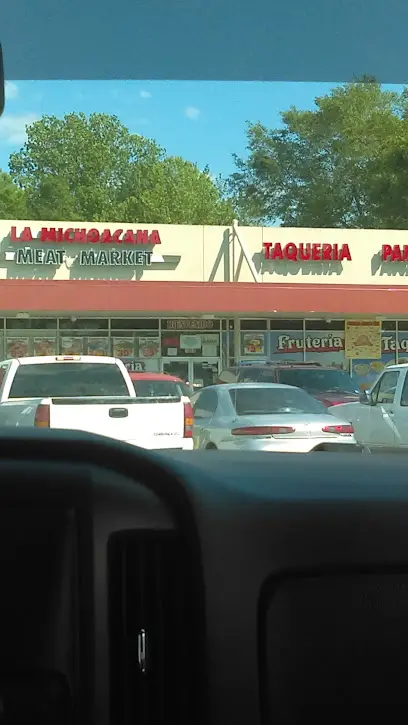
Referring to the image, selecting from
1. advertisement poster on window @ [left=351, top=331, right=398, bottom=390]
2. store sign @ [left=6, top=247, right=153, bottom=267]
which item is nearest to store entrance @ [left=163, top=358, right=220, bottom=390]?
store sign @ [left=6, top=247, right=153, bottom=267]

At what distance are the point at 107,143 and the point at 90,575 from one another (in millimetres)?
43499

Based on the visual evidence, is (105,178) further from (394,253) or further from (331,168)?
(394,253)

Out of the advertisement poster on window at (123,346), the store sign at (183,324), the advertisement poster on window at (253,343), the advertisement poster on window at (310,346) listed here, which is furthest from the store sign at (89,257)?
the advertisement poster on window at (310,346)

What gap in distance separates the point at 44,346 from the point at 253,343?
21.6 feet

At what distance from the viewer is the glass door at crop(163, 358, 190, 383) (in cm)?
2622

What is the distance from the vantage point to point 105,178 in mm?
44531

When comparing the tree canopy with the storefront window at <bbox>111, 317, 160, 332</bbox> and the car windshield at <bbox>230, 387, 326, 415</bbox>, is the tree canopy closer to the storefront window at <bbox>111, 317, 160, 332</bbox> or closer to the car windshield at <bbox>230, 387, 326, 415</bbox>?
the storefront window at <bbox>111, 317, 160, 332</bbox>

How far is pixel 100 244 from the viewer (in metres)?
26.9

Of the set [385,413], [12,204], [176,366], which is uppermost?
[12,204]

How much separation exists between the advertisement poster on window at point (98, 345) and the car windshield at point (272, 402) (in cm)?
1551

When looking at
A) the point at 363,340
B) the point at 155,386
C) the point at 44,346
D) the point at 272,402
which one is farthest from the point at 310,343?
the point at 272,402

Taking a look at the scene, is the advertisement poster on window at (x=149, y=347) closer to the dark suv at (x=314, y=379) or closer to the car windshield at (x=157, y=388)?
the dark suv at (x=314, y=379)

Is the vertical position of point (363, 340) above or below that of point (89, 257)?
below

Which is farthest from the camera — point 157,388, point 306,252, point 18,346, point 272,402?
point 306,252
